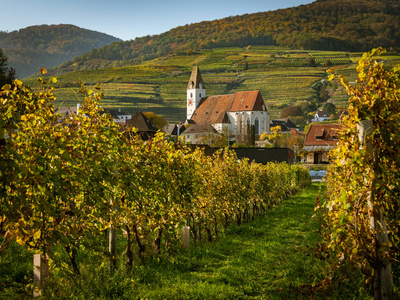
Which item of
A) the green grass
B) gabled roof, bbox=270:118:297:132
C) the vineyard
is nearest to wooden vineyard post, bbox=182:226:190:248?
the green grass

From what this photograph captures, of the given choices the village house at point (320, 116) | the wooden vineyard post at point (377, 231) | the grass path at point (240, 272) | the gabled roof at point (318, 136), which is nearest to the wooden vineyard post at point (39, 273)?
the grass path at point (240, 272)

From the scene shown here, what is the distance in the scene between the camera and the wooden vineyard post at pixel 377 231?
4582mm

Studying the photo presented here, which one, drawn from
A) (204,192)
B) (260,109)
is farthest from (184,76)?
(204,192)

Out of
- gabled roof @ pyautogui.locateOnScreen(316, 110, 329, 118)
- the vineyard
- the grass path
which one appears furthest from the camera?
gabled roof @ pyautogui.locateOnScreen(316, 110, 329, 118)

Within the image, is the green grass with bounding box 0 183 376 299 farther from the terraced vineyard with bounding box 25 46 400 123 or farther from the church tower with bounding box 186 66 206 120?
the terraced vineyard with bounding box 25 46 400 123

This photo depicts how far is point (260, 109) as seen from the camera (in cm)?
10644

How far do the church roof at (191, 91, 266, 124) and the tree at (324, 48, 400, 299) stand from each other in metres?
99.2

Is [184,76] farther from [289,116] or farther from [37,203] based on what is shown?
[37,203]

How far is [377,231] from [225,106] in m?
104

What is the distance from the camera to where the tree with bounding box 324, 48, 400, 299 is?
179 inches

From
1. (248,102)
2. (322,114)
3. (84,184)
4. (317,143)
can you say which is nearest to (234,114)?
(248,102)

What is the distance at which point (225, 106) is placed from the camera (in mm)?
107812

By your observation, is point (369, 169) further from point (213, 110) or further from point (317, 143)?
point (213, 110)

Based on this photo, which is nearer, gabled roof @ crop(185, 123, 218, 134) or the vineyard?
the vineyard
